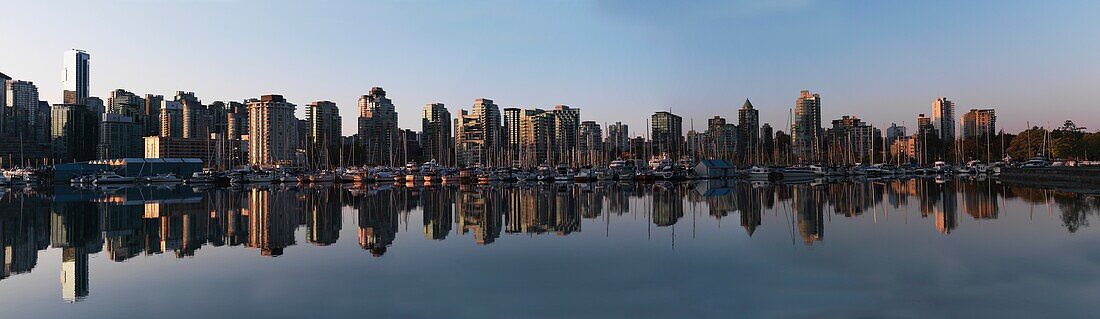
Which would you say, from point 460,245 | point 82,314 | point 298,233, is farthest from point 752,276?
point 298,233

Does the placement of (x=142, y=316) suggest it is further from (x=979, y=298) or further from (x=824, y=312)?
(x=979, y=298)

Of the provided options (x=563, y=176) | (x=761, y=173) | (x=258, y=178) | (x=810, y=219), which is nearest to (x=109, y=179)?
(x=258, y=178)

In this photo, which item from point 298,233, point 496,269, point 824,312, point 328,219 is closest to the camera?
point 824,312

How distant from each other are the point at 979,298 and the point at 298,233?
922 inches

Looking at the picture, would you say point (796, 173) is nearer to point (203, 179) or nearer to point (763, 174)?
→ point (763, 174)

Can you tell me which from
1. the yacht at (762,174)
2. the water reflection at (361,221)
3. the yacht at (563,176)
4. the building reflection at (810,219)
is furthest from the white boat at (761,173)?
the building reflection at (810,219)

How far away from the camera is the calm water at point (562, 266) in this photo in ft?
47.6

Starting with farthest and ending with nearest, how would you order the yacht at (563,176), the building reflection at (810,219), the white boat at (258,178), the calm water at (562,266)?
the yacht at (563,176), the white boat at (258,178), the building reflection at (810,219), the calm water at (562,266)

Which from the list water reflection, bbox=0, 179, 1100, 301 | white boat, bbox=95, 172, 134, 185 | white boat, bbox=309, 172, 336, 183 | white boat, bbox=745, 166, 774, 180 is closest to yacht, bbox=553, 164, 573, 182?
white boat, bbox=745, 166, 774, 180

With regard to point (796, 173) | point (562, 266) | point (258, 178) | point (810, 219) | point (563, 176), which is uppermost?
point (258, 178)

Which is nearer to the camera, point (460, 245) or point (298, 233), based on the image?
point (460, 245)

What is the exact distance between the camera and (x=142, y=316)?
1405cm

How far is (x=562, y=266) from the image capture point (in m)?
20.0

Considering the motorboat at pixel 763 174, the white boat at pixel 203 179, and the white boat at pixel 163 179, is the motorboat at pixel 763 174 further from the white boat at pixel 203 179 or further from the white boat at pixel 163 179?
the white boat at pixel 163 179
